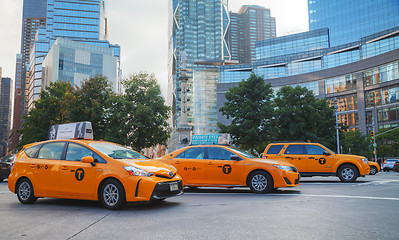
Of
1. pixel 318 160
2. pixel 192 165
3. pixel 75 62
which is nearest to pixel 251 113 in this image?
pixel 318 160

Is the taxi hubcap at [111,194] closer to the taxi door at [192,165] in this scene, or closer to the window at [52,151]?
the window at [52,151]

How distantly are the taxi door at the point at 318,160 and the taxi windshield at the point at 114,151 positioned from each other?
9.16 metres

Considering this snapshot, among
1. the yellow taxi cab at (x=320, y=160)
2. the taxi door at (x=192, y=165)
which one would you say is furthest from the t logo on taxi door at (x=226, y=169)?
the yellow taxi cab at (x=320, y=160)

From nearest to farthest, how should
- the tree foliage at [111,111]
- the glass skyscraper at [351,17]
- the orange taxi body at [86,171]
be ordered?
the orange taxi body at [86,171] → the tree foliage at [111,111] → the glass skyscraper at [351,17]

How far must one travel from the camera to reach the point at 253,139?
31.2m

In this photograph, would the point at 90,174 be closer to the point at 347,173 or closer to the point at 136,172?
the point at 136,172

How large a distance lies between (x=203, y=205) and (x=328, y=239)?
3.56m

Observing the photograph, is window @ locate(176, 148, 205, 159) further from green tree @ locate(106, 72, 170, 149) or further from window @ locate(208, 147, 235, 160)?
green tree @ locate(106, 72, 170, 149)

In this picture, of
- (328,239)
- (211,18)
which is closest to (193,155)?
(328,239)

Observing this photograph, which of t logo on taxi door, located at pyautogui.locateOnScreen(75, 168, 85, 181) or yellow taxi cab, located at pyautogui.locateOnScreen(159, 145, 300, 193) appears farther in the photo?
yellow taxi cab, located at pyautogui.locateOnScreen(159, 145, 300, 193)

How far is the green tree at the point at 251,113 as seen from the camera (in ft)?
101

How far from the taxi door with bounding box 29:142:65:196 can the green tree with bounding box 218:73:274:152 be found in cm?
2347

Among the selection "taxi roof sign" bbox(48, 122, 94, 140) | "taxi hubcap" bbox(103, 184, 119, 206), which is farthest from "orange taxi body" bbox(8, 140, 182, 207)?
"taxi roof sign" bbox(48, 122, 94, 140)

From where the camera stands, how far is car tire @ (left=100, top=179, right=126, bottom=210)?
6.96 m
